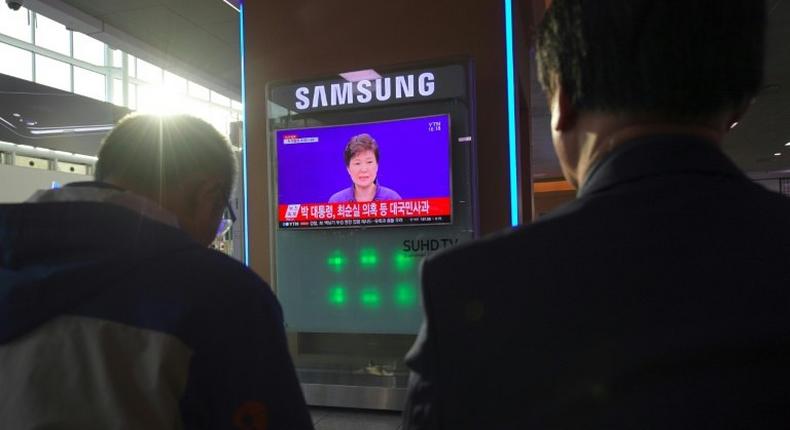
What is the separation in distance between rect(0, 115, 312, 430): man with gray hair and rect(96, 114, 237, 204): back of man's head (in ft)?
0.22

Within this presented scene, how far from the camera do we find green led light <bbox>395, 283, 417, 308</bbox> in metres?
2.84

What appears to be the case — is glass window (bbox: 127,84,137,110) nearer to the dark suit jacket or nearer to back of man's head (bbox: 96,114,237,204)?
back of man's head (bbox: 96,114,237,204)

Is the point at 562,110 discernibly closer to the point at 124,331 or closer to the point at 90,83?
the point at 124,331

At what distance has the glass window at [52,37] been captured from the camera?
44.6 feet

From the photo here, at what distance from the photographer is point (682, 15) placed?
60 centimetres

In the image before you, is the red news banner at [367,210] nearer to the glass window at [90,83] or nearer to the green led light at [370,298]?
the green led light at [370,298]

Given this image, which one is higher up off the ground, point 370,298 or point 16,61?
point 16,61

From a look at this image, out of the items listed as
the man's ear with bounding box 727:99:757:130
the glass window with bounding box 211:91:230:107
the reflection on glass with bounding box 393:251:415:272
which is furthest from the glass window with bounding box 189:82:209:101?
the man's ear with bounding box 727:99:757:130

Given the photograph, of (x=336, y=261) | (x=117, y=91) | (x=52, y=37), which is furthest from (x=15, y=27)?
(x=336, y=261)

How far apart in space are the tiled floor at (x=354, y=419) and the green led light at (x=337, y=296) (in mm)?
524

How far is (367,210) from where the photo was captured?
287 cm

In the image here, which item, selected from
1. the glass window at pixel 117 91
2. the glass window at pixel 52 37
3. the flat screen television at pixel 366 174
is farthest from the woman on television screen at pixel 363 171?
the glass window at pixel 117 91

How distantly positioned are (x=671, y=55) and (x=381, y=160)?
89.9 inches

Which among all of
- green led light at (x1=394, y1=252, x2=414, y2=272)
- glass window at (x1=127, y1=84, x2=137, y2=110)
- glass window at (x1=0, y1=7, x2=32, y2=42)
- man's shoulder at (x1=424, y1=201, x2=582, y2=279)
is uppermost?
glass window at (x1=0, y1=7, x2=32, y2=42)
